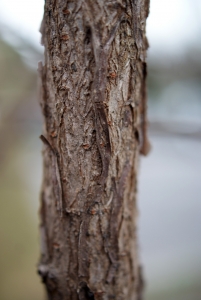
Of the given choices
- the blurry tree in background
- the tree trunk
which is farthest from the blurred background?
the tree trunk

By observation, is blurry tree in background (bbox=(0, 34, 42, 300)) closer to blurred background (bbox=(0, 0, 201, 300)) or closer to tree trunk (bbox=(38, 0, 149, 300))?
blurred background (bbox=(0, 0, 201, 300))

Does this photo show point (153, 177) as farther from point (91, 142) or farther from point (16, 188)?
point (91, 142)

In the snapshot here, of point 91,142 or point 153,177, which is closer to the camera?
point 91,142

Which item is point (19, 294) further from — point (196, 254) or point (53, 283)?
point (196, 254)

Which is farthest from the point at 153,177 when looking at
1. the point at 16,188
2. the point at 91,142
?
the point at 91,142

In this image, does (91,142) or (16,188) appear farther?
(16,188)

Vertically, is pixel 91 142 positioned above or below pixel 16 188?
above

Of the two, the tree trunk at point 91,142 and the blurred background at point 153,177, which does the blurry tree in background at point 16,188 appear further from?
the tree trunk at point 91,142

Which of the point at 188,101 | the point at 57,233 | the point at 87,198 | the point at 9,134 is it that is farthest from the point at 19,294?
the point at 188,101
